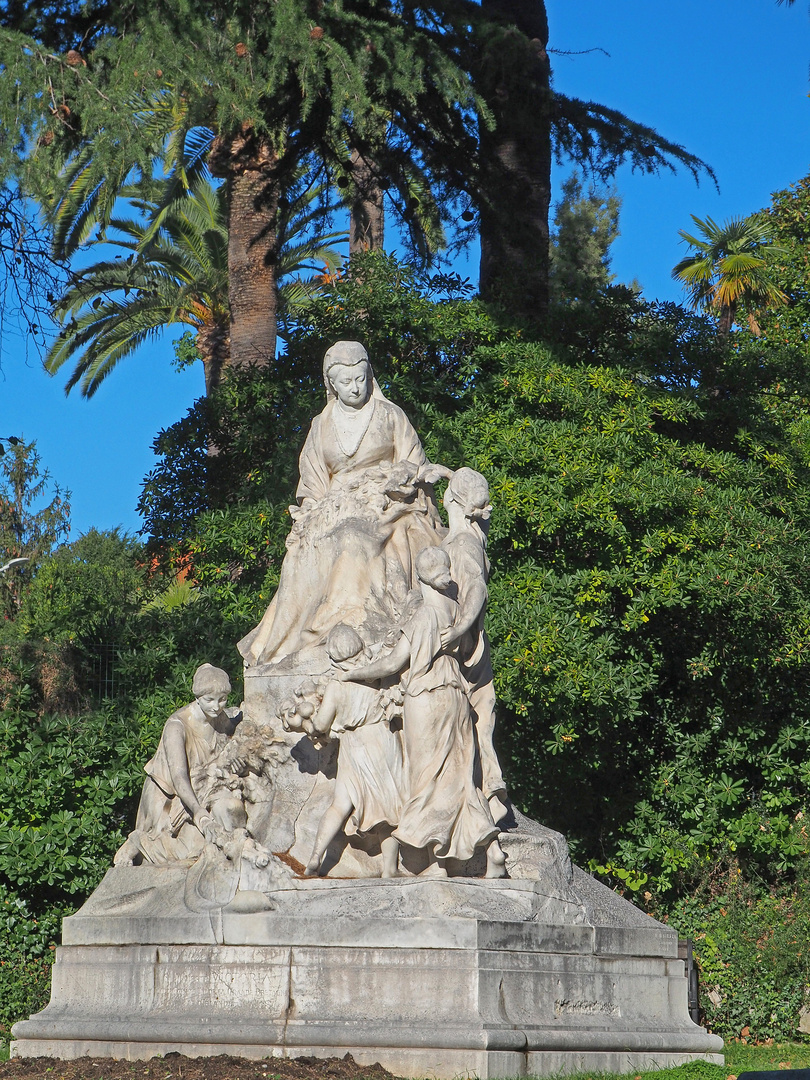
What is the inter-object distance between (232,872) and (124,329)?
18.1 metres

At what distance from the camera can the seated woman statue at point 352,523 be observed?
30.3ft

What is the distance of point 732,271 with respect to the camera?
85.7ft

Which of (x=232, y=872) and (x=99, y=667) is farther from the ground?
(x=99, y=667)

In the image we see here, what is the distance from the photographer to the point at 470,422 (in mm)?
15367

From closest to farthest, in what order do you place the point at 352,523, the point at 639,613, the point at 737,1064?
the point at 352,523 < the point at 737,1064 < the point at 639,613

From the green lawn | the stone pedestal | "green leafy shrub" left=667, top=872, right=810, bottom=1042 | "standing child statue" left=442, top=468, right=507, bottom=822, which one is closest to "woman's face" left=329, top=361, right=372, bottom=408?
"standing child statue" left=442, top=468, right=507, bottom=822

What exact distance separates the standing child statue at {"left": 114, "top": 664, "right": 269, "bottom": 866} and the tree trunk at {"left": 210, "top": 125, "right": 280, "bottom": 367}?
8111mm

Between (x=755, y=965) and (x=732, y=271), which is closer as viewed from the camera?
(x=755, y=965)

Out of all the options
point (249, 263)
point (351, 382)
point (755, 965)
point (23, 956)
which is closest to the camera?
point (351, 382)

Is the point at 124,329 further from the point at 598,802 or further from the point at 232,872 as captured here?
the point at 232,872

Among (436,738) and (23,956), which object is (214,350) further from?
(436,738)

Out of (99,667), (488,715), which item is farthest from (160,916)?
(99,667)

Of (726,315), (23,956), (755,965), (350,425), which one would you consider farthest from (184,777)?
(726,315)

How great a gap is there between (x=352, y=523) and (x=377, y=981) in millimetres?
3040
